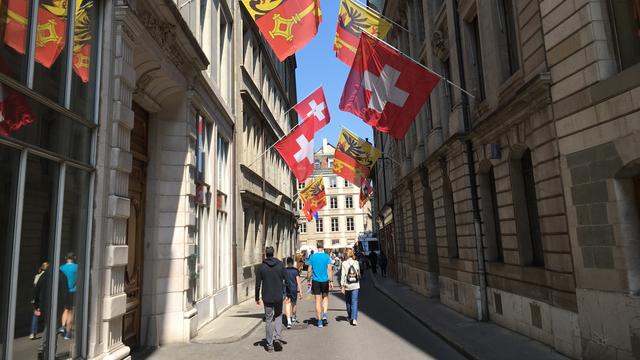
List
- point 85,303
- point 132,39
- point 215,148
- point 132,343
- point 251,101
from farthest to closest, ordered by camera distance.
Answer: point 251,101 → point 215,148 → point 132,343 → point 132,39 → point 85,303

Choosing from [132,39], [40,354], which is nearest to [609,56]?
[132,39]

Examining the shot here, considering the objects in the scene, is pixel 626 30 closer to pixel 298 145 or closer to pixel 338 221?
pixel 298 145

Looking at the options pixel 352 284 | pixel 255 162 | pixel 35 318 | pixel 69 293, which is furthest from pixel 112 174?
pixel 255 162

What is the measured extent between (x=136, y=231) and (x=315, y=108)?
9301mm

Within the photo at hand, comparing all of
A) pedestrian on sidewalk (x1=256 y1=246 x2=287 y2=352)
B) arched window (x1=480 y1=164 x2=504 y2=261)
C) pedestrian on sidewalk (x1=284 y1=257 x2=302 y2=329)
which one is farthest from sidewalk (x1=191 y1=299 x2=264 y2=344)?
arched window (x1=480 y1=164 x2=504 y2=261)

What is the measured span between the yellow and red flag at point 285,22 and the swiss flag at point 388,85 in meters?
1.80

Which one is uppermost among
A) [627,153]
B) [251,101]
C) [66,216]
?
[251,101]

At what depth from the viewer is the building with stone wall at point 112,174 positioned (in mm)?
5012

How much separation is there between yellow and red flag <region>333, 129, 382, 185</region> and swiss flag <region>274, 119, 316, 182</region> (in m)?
6.43

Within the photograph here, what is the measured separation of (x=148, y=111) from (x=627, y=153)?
9605 millimetres

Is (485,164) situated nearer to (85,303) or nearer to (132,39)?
(132,39)

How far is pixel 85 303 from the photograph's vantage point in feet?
20.9

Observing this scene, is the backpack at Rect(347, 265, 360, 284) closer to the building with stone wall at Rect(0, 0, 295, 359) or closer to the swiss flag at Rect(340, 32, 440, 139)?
the swiss flag at Rect(340, 32, 440, 139)

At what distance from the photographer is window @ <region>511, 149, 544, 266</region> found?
10258 mm
